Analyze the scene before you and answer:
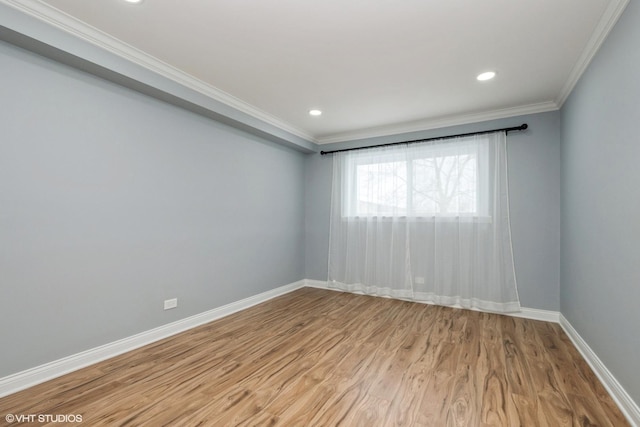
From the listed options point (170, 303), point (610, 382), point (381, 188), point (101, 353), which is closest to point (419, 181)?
point (381, 188)

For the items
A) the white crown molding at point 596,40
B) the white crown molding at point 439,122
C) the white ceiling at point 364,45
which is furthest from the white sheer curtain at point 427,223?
the white crown molding at point 596,40

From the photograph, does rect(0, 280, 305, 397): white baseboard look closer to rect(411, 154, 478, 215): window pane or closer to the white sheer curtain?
the white sheer curtain

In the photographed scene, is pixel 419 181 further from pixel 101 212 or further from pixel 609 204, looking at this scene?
pixel 101 212

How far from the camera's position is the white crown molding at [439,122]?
358 centimetres

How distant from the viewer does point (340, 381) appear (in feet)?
7.08

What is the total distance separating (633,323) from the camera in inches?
66.7

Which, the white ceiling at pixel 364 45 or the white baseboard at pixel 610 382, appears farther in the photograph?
the white ceiling at pixel 364 45

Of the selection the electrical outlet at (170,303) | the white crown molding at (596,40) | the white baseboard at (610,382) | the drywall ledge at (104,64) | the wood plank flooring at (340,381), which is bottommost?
the wood plank flooring at (340,381)

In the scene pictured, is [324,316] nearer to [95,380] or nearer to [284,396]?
[284,396]

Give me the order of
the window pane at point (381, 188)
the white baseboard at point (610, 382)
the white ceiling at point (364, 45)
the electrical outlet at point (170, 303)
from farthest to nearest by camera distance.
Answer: the window pane at point (381, 188)
the electrical outlet at point (170, 303)
the white ceiling at point (364, 45)
the white baseboard at point (610, 382)

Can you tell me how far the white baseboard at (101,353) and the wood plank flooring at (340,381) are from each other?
0.26 ft

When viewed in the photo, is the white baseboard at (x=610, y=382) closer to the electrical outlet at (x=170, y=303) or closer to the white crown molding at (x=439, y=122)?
the white crown molding at (x=439, y=122)

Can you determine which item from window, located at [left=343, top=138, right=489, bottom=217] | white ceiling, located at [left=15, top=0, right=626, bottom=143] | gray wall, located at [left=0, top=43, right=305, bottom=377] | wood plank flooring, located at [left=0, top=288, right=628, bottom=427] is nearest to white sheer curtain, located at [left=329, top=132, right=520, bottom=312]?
window, located at [left=343, top=138, right=489, bottom=217]

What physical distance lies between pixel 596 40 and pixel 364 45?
5.79 feet
